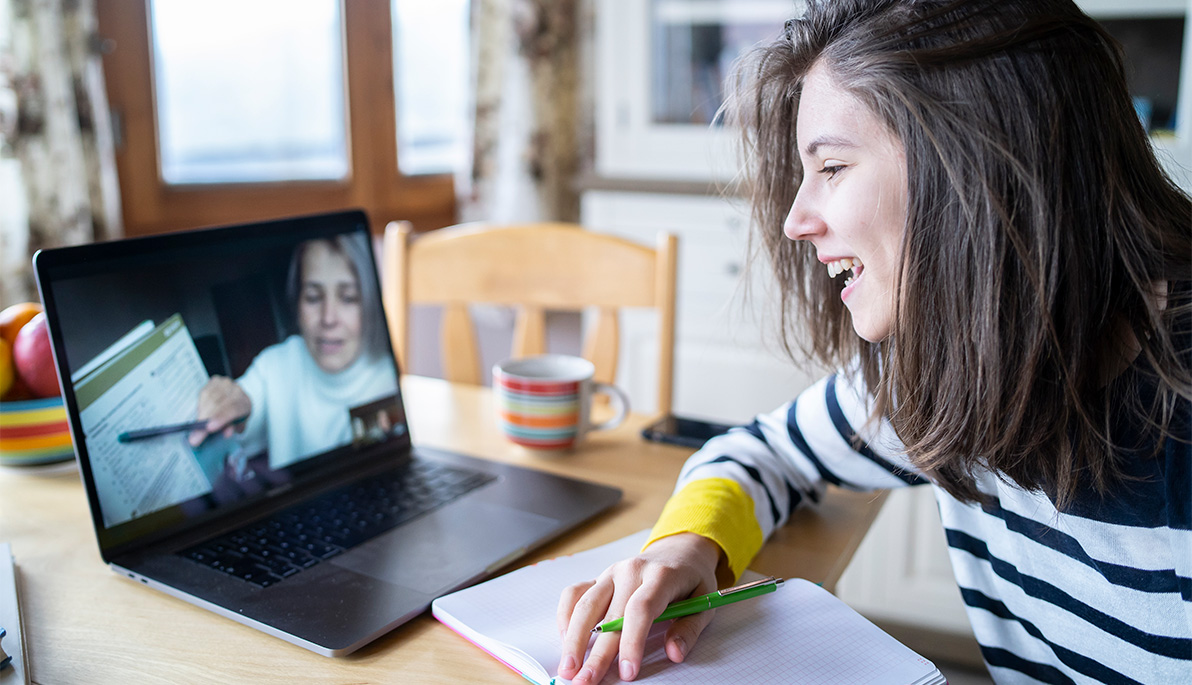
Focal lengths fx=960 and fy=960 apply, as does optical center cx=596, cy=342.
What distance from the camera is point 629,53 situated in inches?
91.5

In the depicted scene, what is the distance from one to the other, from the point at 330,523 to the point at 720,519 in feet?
1.05

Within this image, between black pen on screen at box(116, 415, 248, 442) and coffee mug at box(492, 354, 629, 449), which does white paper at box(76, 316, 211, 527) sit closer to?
black pen on screen at box(116, 415, 248, 442)

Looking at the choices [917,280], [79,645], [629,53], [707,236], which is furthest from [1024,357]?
[629,53]

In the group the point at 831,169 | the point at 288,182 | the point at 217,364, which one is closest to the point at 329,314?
the point at 217,364

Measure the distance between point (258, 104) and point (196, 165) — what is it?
11.0 inches

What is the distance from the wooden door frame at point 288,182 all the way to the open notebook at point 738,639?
1869 millimetres

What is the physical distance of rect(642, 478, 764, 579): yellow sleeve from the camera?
2.38 ft

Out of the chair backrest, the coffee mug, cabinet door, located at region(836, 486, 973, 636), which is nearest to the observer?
the coffee mug

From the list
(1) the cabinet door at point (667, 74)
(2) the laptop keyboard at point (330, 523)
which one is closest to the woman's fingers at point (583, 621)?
(2) the laptop keyboard at point (330, 523)

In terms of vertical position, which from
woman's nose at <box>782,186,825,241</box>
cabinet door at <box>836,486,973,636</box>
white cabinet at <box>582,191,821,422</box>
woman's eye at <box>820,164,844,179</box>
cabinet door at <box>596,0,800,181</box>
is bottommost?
cabinet door at <box>836,486,973,636</box>

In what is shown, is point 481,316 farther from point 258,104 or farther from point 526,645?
point 526,645

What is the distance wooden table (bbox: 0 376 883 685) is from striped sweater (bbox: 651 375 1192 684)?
0.04 metres

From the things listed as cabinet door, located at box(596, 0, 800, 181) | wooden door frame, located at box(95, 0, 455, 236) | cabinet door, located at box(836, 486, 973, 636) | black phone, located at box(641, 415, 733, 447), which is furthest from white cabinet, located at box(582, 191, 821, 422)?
black phone, located at box(641, 415, 733, 447)

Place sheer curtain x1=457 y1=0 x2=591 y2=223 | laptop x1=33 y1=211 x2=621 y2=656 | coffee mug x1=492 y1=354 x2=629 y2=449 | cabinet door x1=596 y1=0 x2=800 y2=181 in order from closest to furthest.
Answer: laptop x1=33 y1=211 x2=621 y2=656, coffee mug x1=492 y1=354 x2=629 y2=449, cabinet door x1=596 y1=0 x2=800 y2=181, sheer curtain x1=457 y1=0 x2=591 y2=223
